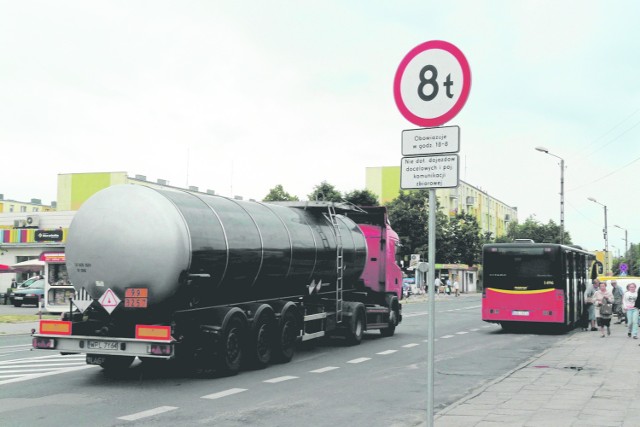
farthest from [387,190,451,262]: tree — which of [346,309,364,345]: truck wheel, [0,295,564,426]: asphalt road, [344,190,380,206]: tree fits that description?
[0,295,564,426]: asphalt road

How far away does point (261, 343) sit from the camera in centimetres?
1295

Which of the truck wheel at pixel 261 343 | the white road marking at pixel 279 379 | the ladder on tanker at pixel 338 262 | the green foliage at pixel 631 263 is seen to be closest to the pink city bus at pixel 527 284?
the ladder on tanker at pixel 338 262

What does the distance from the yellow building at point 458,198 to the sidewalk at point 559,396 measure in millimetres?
67637

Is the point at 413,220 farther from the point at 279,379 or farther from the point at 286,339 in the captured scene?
the point at 279,379

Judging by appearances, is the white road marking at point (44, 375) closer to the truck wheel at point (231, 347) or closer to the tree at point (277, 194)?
the truck wheel at point (231, 347)

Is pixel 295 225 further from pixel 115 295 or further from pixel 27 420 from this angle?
pixel 27 420

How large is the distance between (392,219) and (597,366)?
53141 mm

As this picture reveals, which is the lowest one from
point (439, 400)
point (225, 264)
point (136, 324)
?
point (439, 400)

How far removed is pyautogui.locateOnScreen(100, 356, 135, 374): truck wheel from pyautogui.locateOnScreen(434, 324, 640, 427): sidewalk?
610 centimetres

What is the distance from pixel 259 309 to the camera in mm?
12781

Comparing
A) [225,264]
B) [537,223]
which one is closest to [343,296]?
[225,264]

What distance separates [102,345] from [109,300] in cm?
71

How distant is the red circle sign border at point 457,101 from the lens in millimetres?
5645

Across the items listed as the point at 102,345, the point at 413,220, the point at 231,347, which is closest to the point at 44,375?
the point at 102,345
